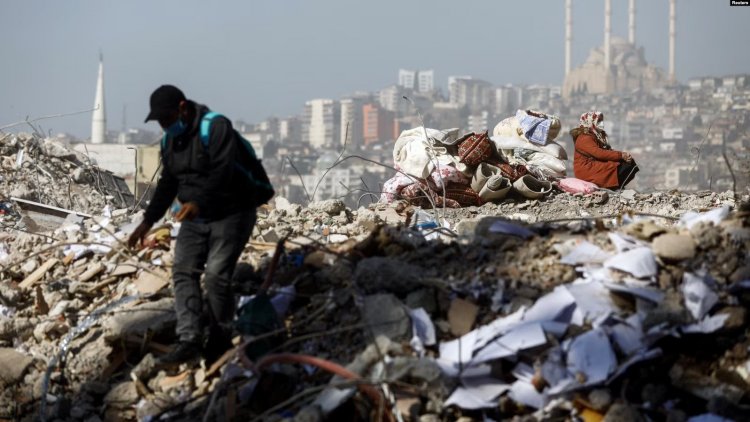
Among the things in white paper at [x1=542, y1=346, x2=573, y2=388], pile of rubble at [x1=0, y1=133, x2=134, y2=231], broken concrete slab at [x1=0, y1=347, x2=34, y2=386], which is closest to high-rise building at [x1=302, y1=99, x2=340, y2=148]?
pile of rubble at [x1=0, y1=133, x2=134, y2=231]

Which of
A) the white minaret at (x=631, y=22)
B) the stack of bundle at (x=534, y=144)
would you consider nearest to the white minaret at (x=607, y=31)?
the white minaret at (x=631, y=22)

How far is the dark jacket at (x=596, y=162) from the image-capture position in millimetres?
10367

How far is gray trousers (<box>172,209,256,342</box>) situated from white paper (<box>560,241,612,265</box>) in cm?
154

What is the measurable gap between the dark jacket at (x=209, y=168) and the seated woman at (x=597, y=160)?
243 inches

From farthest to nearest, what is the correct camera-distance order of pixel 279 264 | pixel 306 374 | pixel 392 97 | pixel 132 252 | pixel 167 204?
pixel 392 97 < pixel 132 252 < pixel 279 264 < pixel 167 204 < pixel 306 374

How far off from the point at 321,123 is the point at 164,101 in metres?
131

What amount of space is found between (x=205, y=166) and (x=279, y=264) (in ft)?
3.07

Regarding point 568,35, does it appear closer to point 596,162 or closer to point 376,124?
point 376,124

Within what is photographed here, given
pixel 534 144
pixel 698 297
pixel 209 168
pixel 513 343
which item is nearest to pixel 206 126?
pixel 209 168

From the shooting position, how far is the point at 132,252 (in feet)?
20.3

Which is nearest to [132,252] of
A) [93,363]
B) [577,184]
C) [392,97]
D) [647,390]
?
[93,363]

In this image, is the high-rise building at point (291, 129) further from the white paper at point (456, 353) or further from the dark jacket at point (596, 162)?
the white paper at point (456, 353)

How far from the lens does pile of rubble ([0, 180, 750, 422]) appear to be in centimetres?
435

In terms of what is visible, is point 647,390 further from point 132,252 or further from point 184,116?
point 132,252
